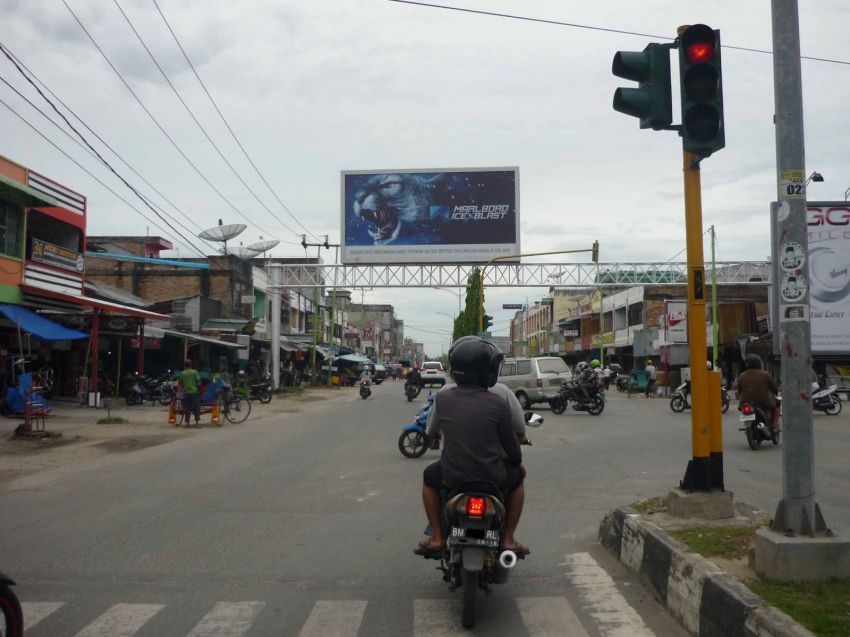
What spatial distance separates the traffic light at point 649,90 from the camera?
677 cm

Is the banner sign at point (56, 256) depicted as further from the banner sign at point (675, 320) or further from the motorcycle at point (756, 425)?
the banner sign at point (675, 320)

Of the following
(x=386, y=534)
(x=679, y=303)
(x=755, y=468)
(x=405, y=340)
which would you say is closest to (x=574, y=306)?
(x=679, y=303)

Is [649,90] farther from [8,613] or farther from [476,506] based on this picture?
[8,613]

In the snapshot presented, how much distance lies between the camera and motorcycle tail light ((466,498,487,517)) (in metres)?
5.00

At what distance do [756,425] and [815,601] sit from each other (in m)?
10.8

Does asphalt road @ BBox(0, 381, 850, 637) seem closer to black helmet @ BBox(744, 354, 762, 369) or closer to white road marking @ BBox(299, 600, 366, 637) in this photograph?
white road marking @ BBox(299, 600, 366, 637)

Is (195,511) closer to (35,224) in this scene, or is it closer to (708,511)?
(708,511)

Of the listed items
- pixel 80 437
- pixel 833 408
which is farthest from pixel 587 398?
pixel 80 437

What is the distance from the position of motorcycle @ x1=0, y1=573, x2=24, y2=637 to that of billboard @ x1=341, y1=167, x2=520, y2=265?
35382mm

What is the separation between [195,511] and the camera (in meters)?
9.06

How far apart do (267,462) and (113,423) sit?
30.1 ft

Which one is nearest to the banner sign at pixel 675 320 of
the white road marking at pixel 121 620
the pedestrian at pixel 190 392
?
the pedestrian at pixel 190 392

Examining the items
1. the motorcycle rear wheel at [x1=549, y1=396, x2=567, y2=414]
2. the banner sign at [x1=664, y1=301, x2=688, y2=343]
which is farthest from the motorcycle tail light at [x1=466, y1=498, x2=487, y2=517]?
the banner sign at [x1=664, y1=301, x2=688, y2=343]

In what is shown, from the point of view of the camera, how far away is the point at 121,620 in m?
5.27
